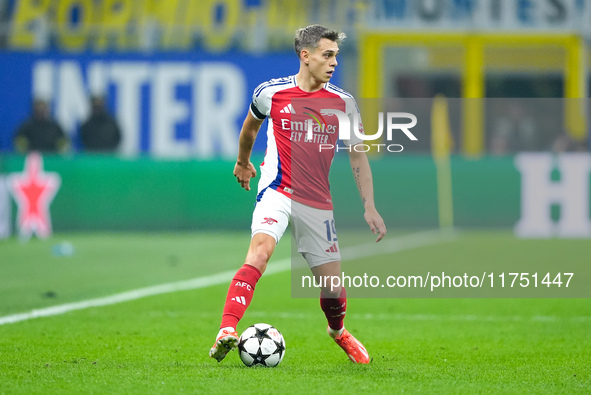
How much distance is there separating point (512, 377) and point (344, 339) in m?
1.12

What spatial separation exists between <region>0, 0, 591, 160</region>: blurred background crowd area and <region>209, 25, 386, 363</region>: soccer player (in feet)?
43.7

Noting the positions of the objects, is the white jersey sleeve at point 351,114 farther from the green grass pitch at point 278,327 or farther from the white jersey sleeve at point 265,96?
the green grass pitch at point 278,327

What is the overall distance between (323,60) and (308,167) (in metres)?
0.69

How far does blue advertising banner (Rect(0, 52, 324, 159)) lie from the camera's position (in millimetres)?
21578

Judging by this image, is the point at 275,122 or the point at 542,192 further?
the point at 542,192

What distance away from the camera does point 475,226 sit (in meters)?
18.7

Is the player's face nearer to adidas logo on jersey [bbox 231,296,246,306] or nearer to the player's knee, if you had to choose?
the player's knee

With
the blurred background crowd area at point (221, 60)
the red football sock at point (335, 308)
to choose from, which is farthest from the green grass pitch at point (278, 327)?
the blurred background crowd area at point (221, 60)

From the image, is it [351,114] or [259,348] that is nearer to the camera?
[259,348]

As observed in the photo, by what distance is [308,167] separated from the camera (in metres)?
6.30

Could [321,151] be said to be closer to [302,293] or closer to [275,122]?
[275,122]

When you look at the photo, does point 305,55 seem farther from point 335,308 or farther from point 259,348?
point 259,348

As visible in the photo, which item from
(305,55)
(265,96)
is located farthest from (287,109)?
(305,55)

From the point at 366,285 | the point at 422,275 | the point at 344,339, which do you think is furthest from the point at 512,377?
the point at 422,275
